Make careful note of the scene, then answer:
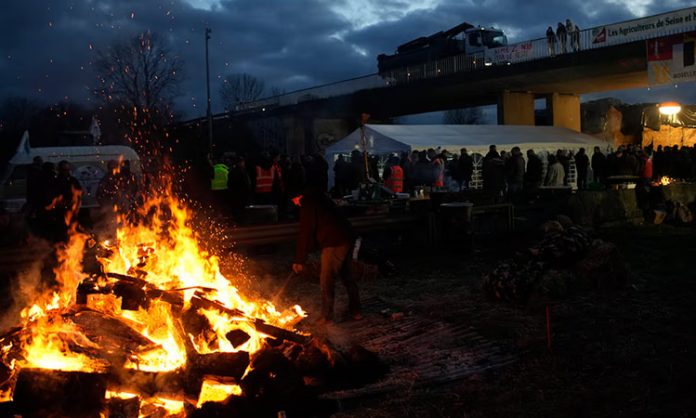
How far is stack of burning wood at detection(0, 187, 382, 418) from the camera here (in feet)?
15.3

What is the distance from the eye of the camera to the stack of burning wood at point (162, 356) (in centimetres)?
465

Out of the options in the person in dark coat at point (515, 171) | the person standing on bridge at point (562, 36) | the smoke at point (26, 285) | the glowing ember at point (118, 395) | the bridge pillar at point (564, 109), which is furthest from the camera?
the bridge pillar at point (564, 109)

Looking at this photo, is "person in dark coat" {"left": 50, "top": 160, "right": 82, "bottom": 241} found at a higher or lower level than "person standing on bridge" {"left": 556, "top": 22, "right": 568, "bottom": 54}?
lower

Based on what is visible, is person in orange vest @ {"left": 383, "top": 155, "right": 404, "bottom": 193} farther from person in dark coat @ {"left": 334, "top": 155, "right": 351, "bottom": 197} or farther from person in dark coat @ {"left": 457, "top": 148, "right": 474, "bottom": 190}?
person in dark coat @ {"left": 457, "top": 148, "right": 474, "bottom": 190}

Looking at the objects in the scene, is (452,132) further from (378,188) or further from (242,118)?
(242,118)

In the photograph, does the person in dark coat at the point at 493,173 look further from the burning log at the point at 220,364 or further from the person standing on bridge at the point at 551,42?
the burning log at the point at 220,364

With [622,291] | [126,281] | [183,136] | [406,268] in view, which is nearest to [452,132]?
[406,268]

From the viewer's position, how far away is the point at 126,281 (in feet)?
19.3

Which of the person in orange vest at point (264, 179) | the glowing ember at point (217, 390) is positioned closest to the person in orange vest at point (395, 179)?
the person in orange vest at point (264, 179)

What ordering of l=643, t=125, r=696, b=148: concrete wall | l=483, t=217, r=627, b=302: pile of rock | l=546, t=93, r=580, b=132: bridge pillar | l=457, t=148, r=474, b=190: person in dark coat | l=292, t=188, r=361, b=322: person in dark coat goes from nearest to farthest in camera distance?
l=292, t=188, r=361, b=322: person in dark coat → l=483, t=217, r=627, b=302: pile of rock → l=457, t=148, r=474, b=190: person in dark coat → l=546, t=93, r=580, b=132: bridge pillar → l=643, t=125, r=696, b=148: concrete wall

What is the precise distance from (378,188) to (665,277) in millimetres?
6402

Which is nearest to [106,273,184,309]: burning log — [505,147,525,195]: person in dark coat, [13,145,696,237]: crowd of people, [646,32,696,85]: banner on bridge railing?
[13,145,696,237]: crowd of people

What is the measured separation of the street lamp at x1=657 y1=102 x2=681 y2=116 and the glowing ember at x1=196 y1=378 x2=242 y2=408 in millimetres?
31715

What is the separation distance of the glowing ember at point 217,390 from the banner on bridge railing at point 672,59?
20663 mm
